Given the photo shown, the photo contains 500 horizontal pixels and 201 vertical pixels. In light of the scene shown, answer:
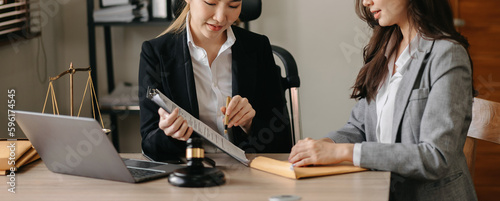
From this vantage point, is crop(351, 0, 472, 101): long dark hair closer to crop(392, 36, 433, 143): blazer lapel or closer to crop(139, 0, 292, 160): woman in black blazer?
crop(392, 36, 433, 143): blazer lapel

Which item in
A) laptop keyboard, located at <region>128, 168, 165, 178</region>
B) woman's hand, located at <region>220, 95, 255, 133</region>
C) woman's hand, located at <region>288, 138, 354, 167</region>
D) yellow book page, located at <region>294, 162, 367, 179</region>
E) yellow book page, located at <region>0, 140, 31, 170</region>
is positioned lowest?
laptop keyboard, located at <region>128, 168, 165, 178</region>

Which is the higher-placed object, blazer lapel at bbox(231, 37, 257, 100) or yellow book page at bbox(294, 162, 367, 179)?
blazer lapel at bbox(231, 37, 257, 100)

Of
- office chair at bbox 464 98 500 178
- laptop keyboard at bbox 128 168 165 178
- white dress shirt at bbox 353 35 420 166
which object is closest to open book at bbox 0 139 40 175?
laptop keyboard at bbox 128 168 165 178

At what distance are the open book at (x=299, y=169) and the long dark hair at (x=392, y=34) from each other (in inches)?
A: 14.0

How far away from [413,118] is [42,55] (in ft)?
7.52

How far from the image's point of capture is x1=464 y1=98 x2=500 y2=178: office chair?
1571 mm

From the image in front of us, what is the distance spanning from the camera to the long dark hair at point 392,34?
1499 mm

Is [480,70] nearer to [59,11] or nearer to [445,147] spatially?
[445,147]

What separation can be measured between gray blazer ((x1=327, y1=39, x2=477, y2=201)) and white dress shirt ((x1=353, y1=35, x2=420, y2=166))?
0.05m

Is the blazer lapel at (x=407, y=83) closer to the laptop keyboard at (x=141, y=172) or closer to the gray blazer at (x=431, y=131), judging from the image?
the gray blazer at (x=431, y=131)

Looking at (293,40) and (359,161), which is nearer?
(359,161)

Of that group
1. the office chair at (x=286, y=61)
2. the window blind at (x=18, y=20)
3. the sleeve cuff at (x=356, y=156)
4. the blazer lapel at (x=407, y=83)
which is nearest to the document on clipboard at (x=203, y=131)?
the sleeve cuff at (x=356, y=156)

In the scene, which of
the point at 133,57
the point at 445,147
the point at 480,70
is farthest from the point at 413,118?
the point at 133,57

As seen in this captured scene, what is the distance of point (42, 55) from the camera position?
3.15 m
